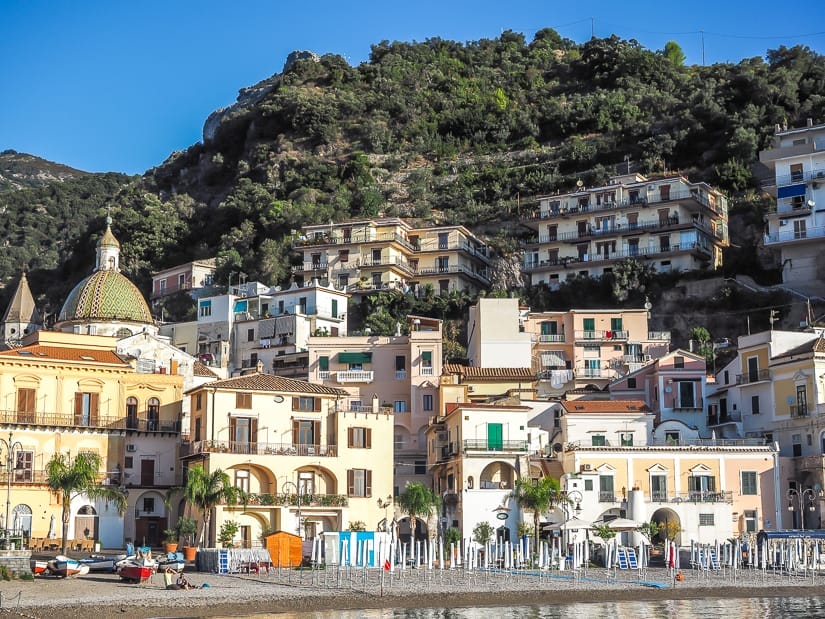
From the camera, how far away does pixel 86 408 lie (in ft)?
198

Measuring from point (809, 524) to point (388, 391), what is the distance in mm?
25032

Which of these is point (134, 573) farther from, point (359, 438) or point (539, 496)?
point (539, 496)

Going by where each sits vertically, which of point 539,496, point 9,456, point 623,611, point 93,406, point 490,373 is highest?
point 490,373

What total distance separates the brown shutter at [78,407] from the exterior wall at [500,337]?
24.5m

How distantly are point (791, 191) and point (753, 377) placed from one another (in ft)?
75.2

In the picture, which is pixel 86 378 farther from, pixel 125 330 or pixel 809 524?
pixel 809 524

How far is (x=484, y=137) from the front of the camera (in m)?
120

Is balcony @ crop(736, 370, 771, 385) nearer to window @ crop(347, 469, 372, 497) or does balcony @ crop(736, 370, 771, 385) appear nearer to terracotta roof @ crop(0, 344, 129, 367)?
window @ crop(347, 469, 372, 497)

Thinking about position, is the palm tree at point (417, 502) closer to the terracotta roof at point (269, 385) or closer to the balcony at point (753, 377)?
the terracotta roof at point (269, 385)

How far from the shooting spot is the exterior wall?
Result: 73750 mm

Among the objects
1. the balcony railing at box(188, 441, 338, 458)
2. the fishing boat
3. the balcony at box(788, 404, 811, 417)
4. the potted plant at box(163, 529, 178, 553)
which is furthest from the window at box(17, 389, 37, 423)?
the balcony at box(788, 404, 811, 417)

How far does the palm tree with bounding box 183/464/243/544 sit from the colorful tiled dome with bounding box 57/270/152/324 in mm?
22382

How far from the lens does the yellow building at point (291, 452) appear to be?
5747 centimetres

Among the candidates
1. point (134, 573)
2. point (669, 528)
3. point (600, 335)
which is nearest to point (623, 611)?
point (669, 528)
